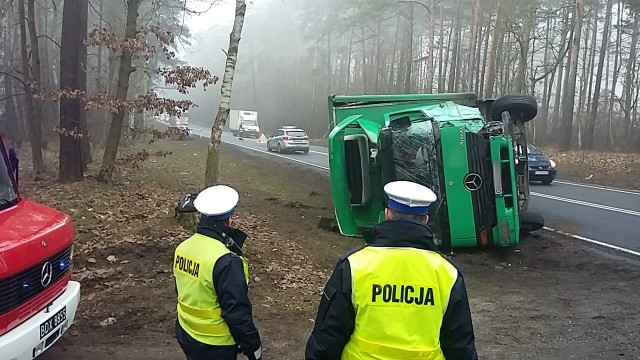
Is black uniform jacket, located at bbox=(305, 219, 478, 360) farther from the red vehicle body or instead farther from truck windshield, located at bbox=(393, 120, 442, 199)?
truck windshield, located at bbox=(393, 120, 442, 199)

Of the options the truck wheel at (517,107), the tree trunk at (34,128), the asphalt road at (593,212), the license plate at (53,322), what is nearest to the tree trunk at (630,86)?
the asphalt road at (593,212)

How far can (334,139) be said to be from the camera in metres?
9.72

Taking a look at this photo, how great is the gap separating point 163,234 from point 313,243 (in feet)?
8.58

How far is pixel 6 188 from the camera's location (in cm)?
511

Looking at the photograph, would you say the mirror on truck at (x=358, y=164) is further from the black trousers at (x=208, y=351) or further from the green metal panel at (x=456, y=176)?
the black trousers at (x=208, y=351)

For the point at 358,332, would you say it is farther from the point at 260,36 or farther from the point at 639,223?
the point at 260,36

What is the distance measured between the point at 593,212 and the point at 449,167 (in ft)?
23.0

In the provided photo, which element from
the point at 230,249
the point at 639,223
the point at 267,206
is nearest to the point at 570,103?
the point at 639,223

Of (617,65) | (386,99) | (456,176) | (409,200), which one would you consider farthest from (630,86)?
(409,200)

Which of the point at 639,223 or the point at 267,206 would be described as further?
the point at 267,206

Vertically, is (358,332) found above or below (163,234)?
above

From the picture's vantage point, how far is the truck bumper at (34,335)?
3804mm

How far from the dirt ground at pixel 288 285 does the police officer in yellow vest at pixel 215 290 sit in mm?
2190

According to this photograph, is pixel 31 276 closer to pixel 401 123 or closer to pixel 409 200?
pixel 409 200
